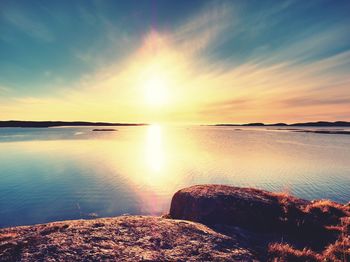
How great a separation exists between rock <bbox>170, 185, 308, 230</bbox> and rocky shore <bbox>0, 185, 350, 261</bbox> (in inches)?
1.6

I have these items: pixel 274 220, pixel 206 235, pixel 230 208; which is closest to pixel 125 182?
Result: pixel 230 208

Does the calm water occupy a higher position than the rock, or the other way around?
the rock

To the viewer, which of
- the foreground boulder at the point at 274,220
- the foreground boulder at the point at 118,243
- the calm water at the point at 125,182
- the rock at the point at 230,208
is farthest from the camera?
the calm water at the point at 125,182

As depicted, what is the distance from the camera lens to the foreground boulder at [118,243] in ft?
18.2

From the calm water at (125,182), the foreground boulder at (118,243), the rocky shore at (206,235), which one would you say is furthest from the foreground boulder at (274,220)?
the calm water at (125,182)

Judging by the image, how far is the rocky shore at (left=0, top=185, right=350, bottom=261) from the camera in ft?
19.0

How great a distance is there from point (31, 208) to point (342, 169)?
124ft

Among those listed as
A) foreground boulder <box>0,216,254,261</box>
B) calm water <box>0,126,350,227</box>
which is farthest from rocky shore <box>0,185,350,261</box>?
calm water <box>0,126,350,227</box>

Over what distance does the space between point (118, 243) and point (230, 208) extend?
18.7ft

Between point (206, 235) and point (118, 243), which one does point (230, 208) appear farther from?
point (118, 243)

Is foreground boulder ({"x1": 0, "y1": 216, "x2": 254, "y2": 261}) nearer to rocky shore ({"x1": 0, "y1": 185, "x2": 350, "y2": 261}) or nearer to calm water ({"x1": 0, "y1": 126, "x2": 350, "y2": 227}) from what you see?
rocky shore ({"x1": 0, "y1": 185, "x2": 350, "y2": 261})

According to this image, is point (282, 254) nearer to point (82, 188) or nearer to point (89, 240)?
point (89, 240)

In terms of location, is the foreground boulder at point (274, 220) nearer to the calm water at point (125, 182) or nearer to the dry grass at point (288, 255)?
the dry grass at point (288, 255)

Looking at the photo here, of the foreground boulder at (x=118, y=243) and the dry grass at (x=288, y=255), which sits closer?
the foreground boulder at (x=118, y=243)
